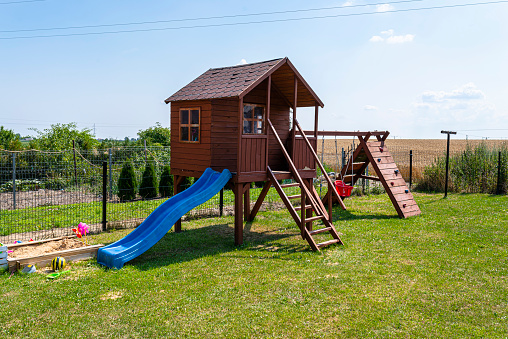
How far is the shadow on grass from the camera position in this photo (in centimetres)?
753

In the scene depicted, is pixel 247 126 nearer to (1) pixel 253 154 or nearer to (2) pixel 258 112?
(2) pixel 258 112

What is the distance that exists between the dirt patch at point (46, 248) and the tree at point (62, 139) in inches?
596

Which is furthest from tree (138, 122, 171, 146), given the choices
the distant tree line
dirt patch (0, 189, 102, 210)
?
dirt patch (0, 189, 102, 210)

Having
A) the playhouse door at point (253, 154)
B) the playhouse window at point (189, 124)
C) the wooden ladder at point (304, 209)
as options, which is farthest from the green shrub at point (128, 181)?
the wooden ladder at point (304, 209)

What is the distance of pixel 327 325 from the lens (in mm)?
4809

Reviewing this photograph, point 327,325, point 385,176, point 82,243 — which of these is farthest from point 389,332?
point 385,176

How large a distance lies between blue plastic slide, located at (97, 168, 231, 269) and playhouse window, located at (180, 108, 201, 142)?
1.05m

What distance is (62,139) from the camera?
22203 millimetres

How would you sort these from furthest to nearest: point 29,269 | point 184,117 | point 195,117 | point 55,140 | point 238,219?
point 55,140, point 184,117, point 195,117, point 238,219, point 29,269

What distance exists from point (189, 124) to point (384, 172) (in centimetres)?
659

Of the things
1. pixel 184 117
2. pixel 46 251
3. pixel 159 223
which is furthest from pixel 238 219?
pixel 46 251

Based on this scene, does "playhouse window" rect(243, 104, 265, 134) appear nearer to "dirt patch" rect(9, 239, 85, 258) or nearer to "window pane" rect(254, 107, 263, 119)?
"window pane" rect(254, 107, 263, 119)

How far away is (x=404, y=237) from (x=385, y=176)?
11.9ft

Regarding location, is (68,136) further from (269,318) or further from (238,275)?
(269,318)
